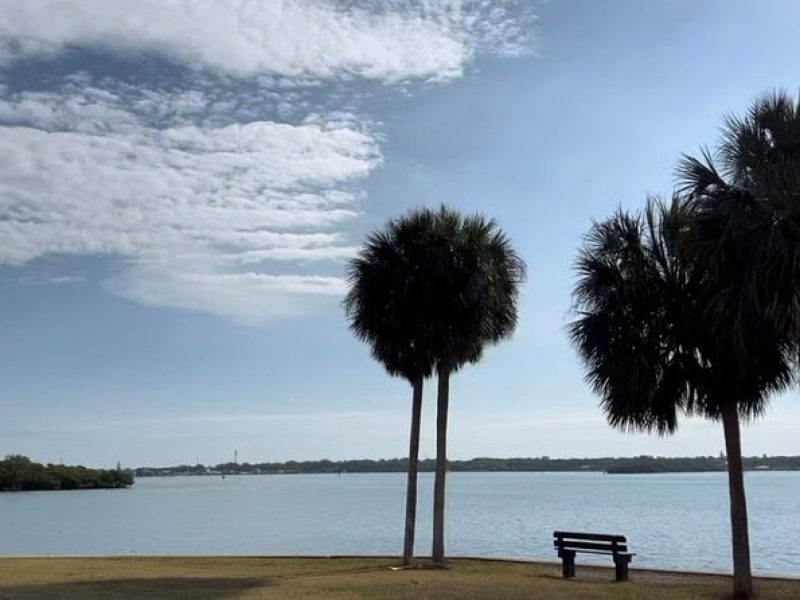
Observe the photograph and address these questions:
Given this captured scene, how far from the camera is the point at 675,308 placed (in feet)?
51.3

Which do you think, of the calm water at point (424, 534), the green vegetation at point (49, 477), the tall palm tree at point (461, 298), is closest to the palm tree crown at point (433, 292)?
the tall palm tree at point (461, 298)

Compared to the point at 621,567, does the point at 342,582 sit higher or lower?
lower

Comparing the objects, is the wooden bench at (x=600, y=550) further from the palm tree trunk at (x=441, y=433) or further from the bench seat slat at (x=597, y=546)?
the palm tree trunk at (x=441, y=433)

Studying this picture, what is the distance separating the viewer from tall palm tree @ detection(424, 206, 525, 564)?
2116 centimetres

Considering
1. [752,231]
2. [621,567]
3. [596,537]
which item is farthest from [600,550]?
[752,231]

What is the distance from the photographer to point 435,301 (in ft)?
69.9

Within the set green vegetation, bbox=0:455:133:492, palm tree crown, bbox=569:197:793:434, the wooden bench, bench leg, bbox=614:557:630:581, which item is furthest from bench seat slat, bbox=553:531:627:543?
green vegetation, bbox=0:455:133:492

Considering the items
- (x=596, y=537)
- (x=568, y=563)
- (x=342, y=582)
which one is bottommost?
(x=342, y=582)

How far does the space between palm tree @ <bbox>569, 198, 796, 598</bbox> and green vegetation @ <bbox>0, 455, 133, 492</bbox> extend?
528 ft

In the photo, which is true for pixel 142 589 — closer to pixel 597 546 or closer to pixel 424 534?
pixel 597 546

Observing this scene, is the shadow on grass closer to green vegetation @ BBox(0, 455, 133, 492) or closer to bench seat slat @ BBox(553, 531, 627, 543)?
bench seat slat @ BBox(553, 531, 627, 543)

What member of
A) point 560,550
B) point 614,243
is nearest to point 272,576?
point 560,550

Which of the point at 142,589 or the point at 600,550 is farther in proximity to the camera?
the point at 600,550

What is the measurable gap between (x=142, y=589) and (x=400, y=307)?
8.89m
